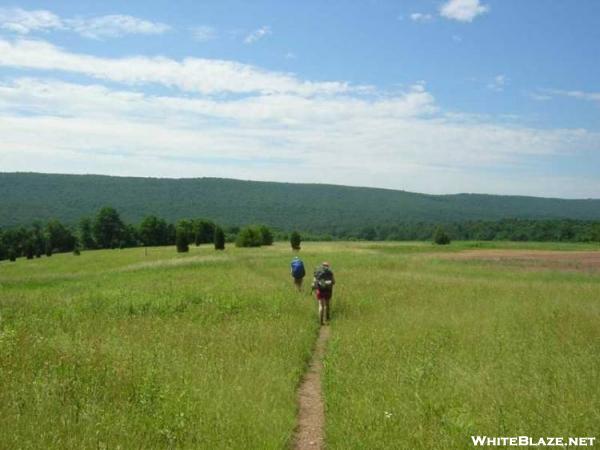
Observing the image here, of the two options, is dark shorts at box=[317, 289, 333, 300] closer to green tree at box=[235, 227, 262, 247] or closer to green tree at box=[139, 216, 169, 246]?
green tree at box=[235, 227, 262, 247]

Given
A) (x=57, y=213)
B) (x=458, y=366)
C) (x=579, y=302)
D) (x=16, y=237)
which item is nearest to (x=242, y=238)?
(x=16, y=237)

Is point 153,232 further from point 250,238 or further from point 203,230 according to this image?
point 250,238

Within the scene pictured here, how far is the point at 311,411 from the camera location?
8.01 metres

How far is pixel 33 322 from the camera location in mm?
12641

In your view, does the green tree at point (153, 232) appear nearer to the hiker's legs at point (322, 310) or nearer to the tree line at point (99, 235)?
the tree line at point (99, 235)

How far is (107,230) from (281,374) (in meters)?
101

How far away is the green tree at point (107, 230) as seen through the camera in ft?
340

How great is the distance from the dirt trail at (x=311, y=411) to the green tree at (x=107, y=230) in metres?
99.2

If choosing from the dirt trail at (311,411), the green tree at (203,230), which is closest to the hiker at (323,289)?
the dirt trail at (311,411)

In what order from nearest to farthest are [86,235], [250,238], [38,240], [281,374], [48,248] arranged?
[281,374]
[250,238]
[48,248]
[38,240]
[86,235]

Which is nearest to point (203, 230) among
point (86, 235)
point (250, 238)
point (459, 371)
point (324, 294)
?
point (250, 238)

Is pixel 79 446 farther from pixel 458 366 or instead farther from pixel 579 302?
pixel 579 302

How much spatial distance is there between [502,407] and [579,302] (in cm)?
1162

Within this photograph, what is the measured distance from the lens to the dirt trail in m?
6.84
